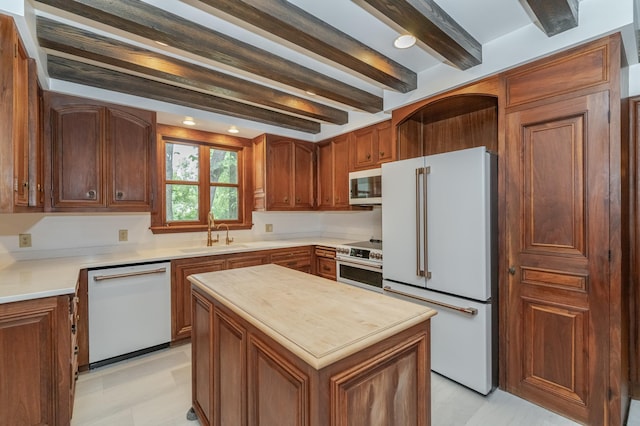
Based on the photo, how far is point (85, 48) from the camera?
1.92m

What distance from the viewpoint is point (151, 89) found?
259 centimetres

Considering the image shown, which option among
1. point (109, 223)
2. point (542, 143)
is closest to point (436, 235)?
point (542, 143)

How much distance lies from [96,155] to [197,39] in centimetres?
149

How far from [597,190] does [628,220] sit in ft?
2.08

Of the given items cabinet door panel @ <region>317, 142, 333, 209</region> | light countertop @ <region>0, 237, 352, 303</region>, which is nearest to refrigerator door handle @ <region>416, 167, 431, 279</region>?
light countertop @ <region>0, 237, 352, 303</region>

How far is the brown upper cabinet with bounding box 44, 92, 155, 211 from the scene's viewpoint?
2.37m

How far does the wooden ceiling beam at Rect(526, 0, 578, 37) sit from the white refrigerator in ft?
2.60

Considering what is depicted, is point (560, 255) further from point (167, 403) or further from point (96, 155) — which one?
point (96, 155)

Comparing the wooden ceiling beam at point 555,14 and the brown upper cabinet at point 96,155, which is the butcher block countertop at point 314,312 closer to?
the brown upper cabinet at point 96,155

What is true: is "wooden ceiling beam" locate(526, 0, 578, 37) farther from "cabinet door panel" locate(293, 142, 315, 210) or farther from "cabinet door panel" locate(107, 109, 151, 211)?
"cabinet door panel" locate(107, 109, 151, 211)

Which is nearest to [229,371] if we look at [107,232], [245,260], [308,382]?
[308,382]

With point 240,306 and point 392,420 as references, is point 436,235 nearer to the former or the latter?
point 392,420

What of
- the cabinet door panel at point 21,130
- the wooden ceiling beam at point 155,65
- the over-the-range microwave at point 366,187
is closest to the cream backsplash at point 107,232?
the over-the-range microwave at point 366,187

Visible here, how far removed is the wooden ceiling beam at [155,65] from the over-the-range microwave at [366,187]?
93cm
